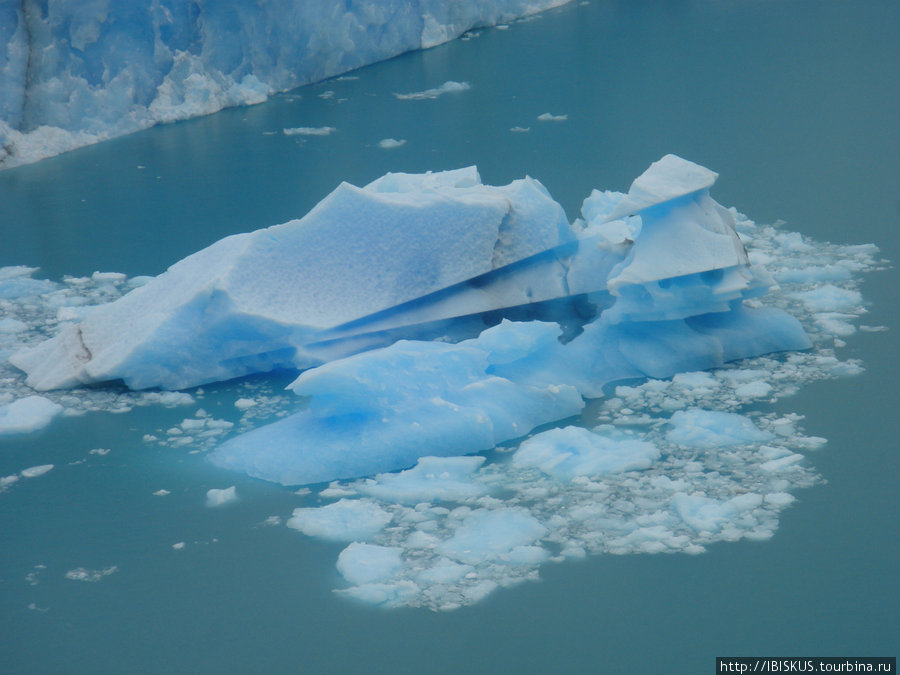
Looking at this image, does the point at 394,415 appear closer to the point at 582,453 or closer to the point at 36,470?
the point at 582,453

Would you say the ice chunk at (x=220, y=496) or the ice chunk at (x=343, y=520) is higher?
the ice chunk at (x=220, y=496)

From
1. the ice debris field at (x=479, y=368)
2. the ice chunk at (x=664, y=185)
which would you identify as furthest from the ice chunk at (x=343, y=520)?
the ice chunk at (x=664, y=185)

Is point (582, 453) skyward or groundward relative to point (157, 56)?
groundward

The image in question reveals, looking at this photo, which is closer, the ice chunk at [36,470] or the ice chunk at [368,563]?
the ice chunk at [368,563]

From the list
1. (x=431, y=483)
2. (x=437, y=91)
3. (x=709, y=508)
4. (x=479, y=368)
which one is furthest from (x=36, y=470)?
(x=437, y=91)

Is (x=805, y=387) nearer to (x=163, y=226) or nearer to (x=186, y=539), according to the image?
(x=186, y=539)

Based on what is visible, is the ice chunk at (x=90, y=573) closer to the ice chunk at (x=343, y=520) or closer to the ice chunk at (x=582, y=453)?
the ice chunk at (x=343, y=520)
